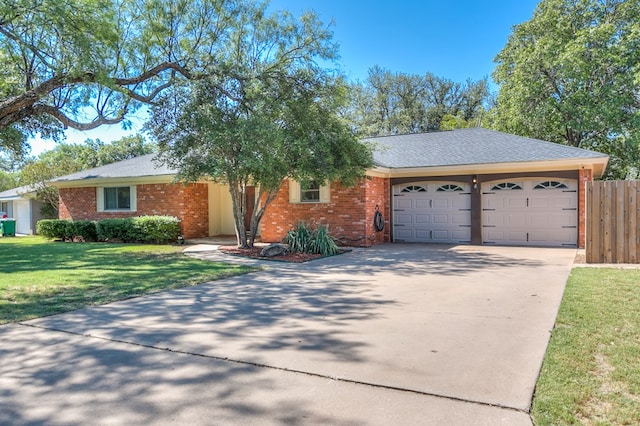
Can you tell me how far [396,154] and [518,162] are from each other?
4.69 meters

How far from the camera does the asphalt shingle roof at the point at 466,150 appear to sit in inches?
535

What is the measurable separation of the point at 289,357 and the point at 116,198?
55.3ft

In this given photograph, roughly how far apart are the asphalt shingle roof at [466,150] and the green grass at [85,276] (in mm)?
7342

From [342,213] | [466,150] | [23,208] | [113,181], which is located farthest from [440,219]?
[23,208]

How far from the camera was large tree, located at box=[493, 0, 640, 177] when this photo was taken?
20.6 m

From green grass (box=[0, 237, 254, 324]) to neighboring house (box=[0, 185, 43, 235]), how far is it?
15344mm

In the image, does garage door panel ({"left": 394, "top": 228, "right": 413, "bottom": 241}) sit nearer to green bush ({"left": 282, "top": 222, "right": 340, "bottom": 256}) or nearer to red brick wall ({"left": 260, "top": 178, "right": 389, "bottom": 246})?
red brick wall ({"left": 260, "top": 178, "right": 389, "bottom": 246})

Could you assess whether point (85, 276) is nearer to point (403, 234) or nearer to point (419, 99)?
point (403, 234)

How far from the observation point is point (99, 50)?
10.4m

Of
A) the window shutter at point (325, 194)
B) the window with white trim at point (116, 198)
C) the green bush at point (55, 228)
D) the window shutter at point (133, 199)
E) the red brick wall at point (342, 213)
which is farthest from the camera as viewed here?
the green bush at point (55, 228)

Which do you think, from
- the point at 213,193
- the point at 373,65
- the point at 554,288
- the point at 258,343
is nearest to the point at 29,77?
the point at 213,193

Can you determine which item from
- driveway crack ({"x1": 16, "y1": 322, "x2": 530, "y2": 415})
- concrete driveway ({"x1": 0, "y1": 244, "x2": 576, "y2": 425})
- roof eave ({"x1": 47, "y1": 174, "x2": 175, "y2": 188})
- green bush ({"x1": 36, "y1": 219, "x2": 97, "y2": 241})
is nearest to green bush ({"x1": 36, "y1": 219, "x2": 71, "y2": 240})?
green bush ({"x1": 36, "y1": 219, "x2": 97, "y2": 241})

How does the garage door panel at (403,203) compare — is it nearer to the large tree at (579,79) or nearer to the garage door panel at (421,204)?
the garage door panel at (421,204)

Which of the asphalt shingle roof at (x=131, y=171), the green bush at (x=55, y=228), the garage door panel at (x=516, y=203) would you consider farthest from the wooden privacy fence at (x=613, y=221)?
the green bush at (x=55, y=228)
